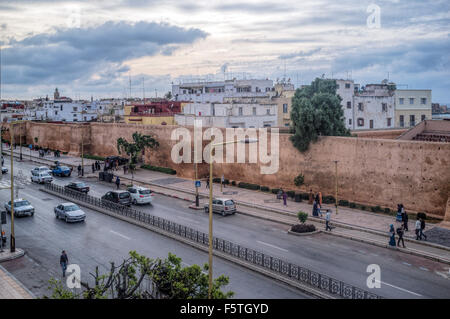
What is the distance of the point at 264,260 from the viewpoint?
2323 centimetres

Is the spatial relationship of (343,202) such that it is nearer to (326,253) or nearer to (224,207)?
(224,207)

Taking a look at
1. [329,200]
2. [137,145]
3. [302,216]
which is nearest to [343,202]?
[329,200]

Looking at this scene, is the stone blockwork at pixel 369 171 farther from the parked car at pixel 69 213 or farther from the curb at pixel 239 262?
the parked car at pixel 69 213

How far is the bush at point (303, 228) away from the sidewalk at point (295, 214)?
1.51 m

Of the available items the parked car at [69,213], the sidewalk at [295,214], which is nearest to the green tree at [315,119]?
the sidewalk at [295,214]

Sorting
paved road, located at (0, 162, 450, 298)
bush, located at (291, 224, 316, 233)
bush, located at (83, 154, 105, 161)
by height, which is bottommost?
paved road, located at (0, 162, 450, 298)

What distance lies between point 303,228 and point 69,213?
55.7 ft

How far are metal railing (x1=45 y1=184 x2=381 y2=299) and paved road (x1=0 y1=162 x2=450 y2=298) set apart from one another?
117 centimetres

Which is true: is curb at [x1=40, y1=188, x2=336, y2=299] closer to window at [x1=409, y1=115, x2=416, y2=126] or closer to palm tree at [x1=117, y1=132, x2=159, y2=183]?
palm tree at [x1=117, y1=132, x2=159, y2=183]

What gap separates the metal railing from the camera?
19.0 metres

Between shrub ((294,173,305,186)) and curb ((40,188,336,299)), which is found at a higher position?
shrub ((294,173,305,186))

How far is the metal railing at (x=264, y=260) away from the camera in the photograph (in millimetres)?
19016

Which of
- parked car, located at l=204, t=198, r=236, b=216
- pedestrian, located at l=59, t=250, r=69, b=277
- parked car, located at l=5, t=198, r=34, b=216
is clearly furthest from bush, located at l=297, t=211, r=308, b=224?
parked car, located at l=5, t=198, r=34, b=216

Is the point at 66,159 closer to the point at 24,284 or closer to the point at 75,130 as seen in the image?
the point at 75,130
